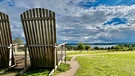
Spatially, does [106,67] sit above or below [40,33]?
below

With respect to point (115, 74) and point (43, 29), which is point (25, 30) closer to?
point (43, 29)

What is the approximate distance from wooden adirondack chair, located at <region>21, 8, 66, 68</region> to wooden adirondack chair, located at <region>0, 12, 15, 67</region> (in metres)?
1.21

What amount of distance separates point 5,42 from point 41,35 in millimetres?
2319

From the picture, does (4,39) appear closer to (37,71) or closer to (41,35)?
(41,35)

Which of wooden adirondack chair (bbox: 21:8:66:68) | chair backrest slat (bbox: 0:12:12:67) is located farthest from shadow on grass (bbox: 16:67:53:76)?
chair backrest slat (bbox: 0:12:12:67)

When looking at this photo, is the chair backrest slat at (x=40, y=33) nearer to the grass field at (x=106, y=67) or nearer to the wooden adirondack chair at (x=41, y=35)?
the wooden adirondack chair at (x=41, y=35)

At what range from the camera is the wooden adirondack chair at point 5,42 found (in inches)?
401

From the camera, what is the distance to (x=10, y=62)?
10.6 m

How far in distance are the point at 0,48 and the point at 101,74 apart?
5.50m

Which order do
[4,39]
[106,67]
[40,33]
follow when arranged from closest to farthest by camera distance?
[40,33] < [4,39] < [106,67]

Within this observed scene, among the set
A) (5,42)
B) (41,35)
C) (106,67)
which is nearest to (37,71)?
(41,35)

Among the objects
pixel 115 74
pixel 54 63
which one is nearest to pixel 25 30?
pixel 54 63

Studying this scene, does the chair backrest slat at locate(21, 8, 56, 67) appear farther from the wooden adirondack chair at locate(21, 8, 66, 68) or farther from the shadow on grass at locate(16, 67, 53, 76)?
the shadow on grass at locate(16, 67, 53, 76)

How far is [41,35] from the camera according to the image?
9.48m
